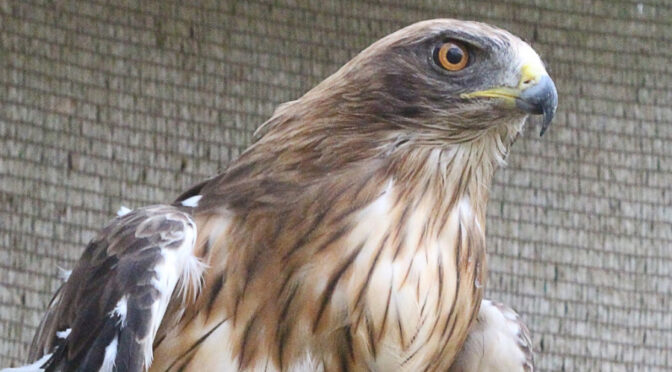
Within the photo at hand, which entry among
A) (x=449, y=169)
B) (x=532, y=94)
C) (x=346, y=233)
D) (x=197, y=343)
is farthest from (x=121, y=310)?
(x=532, y=94)

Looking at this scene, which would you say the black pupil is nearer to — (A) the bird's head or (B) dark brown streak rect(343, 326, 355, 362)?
(A) the bird's head

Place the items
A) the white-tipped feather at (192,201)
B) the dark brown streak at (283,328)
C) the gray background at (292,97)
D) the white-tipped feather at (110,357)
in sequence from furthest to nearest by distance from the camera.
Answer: the gray background at (292,97), the white-tipped feather at (192,201), the dark brown streak at (283,328), the white-tipped feather at (110,357)

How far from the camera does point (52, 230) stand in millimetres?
2918

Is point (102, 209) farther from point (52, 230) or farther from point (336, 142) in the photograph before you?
point (336, 142)

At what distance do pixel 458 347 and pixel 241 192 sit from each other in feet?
1.40

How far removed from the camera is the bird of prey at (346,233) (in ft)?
6.05

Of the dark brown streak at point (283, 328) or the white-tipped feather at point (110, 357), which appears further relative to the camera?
the dark brown streak at point (283, 328)

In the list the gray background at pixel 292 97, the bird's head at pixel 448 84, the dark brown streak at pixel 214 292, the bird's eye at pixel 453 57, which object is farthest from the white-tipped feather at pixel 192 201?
the gray background at pixel 292 97

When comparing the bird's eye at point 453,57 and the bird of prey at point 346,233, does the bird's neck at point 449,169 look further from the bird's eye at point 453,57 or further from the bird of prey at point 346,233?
the bird's eye at point 453,57

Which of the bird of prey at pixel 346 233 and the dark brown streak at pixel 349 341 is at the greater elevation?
the bird of prey at pixel 346 233

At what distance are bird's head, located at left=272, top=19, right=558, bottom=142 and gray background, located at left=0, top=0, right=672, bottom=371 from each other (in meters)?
1.11

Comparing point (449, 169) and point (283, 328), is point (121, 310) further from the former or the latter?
point (449, 169)

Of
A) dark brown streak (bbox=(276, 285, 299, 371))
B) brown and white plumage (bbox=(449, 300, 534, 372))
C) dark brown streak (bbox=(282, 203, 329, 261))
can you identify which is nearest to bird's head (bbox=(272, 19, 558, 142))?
dark brown streak (bbox=(282, 203, 329, 261))

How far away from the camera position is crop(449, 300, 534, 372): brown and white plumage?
7.03 feet
